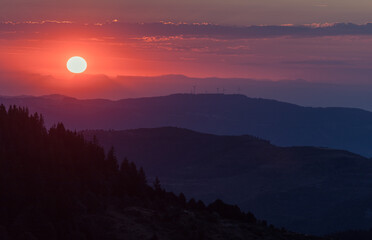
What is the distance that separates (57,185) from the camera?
145m

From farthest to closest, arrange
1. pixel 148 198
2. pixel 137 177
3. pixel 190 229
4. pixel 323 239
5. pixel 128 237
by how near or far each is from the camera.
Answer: pixel 137 177 < pixel 148 198 < pixel 323 239 < pixel 190 229 < pixel 128 237

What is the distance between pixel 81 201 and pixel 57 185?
11451 millimetres

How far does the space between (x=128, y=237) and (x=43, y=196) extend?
2350 centimetres

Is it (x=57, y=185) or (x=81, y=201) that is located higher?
(x=57, y=185)

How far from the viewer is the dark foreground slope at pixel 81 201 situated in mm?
124312

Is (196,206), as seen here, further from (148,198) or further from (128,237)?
(128,237)

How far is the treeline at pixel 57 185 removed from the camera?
125812mm

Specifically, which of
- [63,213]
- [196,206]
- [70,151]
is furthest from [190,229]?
[70,151]

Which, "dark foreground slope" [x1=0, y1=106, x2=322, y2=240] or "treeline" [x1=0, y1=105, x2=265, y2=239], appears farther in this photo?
"treeline" [x1=0, y1=105, x2=265, y2=239]

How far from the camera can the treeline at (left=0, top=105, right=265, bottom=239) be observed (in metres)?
126

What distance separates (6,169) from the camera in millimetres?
146375

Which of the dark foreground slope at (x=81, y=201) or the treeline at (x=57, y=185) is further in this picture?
the treeline at (x=57, y=185)

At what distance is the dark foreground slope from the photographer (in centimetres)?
12431

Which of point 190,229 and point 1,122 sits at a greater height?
point 1,122
